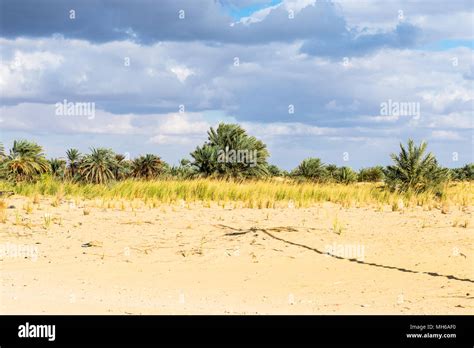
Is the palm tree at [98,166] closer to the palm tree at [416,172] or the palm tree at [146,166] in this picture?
the palm tree at [146,166]

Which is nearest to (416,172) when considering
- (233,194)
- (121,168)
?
(233,194)

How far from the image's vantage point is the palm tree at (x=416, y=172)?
958 inches

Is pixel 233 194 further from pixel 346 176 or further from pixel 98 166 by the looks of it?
pixel 346 176

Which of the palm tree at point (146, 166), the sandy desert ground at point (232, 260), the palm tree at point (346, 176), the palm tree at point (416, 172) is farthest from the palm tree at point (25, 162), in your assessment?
the palm tree at point (346, 176)

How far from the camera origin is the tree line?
24.2 meters

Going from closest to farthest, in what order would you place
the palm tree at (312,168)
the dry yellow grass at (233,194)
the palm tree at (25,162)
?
the dry yellow grass at (233,194) → the palm tree at (25,162) → the palm tree at (312,168)

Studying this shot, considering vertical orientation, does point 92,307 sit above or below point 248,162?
below

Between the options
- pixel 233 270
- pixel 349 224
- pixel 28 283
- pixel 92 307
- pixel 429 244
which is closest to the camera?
pixel 92 307

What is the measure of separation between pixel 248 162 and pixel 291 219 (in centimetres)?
1161

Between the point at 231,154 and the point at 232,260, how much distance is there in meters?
16.2
